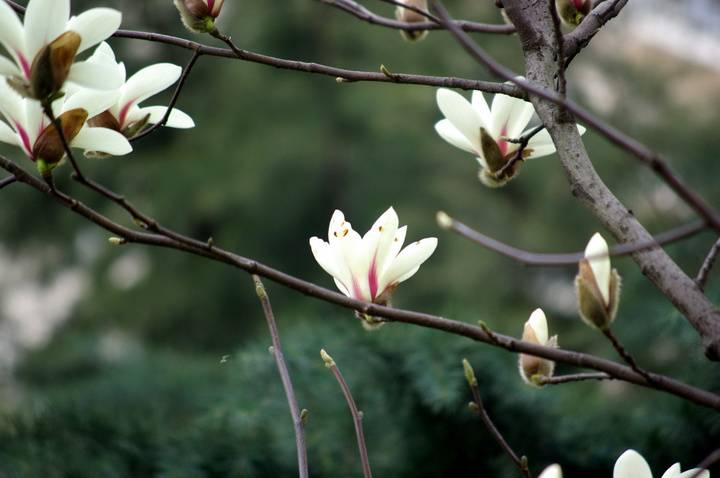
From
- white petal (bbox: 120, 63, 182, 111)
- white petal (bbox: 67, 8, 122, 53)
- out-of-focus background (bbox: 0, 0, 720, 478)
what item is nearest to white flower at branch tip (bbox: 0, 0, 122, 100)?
white petal (bbox: 67, 8, 122, 53)

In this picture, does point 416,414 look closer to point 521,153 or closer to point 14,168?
point 521,153

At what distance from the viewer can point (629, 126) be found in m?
3.87

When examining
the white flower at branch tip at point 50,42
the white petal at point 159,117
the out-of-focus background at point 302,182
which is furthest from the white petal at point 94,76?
the out-of-focus background at point 302,182

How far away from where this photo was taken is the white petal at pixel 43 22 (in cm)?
47

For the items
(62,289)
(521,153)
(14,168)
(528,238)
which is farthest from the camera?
(62,289)

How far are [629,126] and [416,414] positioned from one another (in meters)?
3.04

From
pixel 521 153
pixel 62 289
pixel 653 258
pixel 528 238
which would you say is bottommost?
pixel 653 258

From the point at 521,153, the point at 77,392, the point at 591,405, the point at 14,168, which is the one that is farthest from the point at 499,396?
the point at 77,392

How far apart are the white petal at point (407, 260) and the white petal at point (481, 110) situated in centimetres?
12

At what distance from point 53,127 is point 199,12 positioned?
0.16 m

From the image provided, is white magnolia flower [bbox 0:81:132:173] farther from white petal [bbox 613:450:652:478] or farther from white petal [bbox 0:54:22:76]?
white petal [bbox 613:450:652:478]

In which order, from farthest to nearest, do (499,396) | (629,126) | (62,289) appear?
1. (62,289)
2. (629,126)
3. (499,396)

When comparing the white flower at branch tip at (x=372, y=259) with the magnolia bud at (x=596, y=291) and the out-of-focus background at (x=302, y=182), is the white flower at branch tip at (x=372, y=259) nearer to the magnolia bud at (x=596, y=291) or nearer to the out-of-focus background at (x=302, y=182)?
the magnolia bud at (x=596, y=291)

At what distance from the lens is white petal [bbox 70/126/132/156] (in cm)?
55
